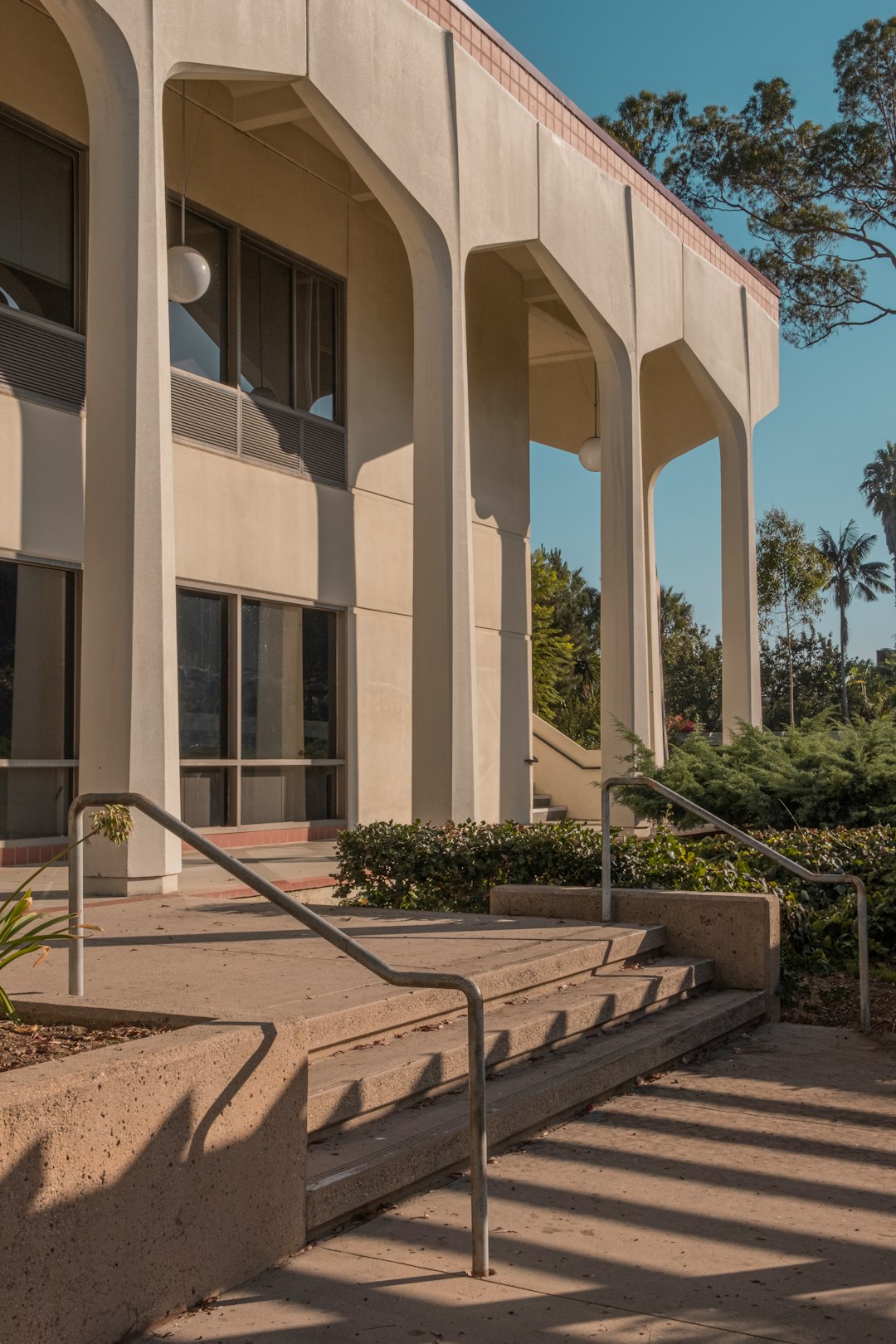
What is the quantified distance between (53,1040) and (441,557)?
924 cm

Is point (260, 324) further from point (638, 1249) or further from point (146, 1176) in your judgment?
point (146, 1176)

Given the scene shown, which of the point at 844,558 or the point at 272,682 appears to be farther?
the point at 844,558

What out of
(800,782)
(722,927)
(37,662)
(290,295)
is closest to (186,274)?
(290,295)

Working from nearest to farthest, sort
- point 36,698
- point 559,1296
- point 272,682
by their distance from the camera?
point 559,1296
point 36,698
point 272,682

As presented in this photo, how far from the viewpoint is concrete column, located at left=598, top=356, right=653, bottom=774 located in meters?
16.8

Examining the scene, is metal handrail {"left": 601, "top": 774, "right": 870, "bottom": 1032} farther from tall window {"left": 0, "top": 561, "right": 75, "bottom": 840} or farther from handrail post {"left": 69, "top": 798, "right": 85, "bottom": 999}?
tall window {"left": 0, "top": 561, "right": 75, "bottom": 840}

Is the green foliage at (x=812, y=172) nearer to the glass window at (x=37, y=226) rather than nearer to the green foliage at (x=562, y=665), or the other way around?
the green foliage at (x=562, y=665)

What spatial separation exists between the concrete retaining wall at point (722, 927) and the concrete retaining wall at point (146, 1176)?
439cm

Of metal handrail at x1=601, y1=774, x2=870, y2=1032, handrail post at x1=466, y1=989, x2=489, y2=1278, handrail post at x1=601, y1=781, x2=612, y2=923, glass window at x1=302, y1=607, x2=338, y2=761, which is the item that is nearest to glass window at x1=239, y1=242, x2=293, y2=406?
glass window at x1=302, y1=607, x2=338, y2=761

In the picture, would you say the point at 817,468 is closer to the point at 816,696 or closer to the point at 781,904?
the point at 816,696

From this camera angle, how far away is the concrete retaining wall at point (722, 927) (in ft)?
25.3

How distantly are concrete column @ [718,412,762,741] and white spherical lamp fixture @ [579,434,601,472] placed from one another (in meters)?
3.02

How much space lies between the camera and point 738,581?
20891mm

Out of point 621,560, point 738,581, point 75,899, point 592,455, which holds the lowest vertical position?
point 75,899
